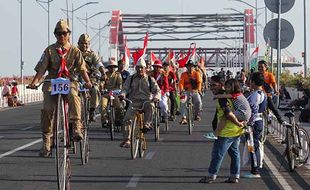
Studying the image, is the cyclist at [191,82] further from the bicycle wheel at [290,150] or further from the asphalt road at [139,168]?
the bicycle wheel at [290,150]

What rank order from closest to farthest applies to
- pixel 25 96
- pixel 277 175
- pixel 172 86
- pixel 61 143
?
pixel 61 143 < pixel 277 175 < pixel 172 86 < pixel 25 96

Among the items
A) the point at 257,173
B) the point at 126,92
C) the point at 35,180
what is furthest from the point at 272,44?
the point at 35,180

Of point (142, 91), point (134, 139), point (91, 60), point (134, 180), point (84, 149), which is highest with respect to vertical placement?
point (91, 60)

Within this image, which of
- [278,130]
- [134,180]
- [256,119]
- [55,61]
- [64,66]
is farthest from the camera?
[278,130]

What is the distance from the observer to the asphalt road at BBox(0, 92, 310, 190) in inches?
493

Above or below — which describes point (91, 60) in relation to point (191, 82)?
above

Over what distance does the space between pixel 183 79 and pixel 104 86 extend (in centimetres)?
296

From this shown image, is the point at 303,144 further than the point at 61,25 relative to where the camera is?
Yes

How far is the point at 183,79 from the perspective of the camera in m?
24.0

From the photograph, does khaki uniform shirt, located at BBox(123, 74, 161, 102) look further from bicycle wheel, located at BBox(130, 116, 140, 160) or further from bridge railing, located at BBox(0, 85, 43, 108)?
bridge railing, located at BBox(0, 85, 43, 108)

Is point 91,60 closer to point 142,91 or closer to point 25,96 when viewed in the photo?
point 142,91

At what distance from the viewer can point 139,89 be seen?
16.8m

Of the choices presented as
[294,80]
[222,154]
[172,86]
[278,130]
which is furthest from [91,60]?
[294,80]

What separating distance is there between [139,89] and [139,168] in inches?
103
